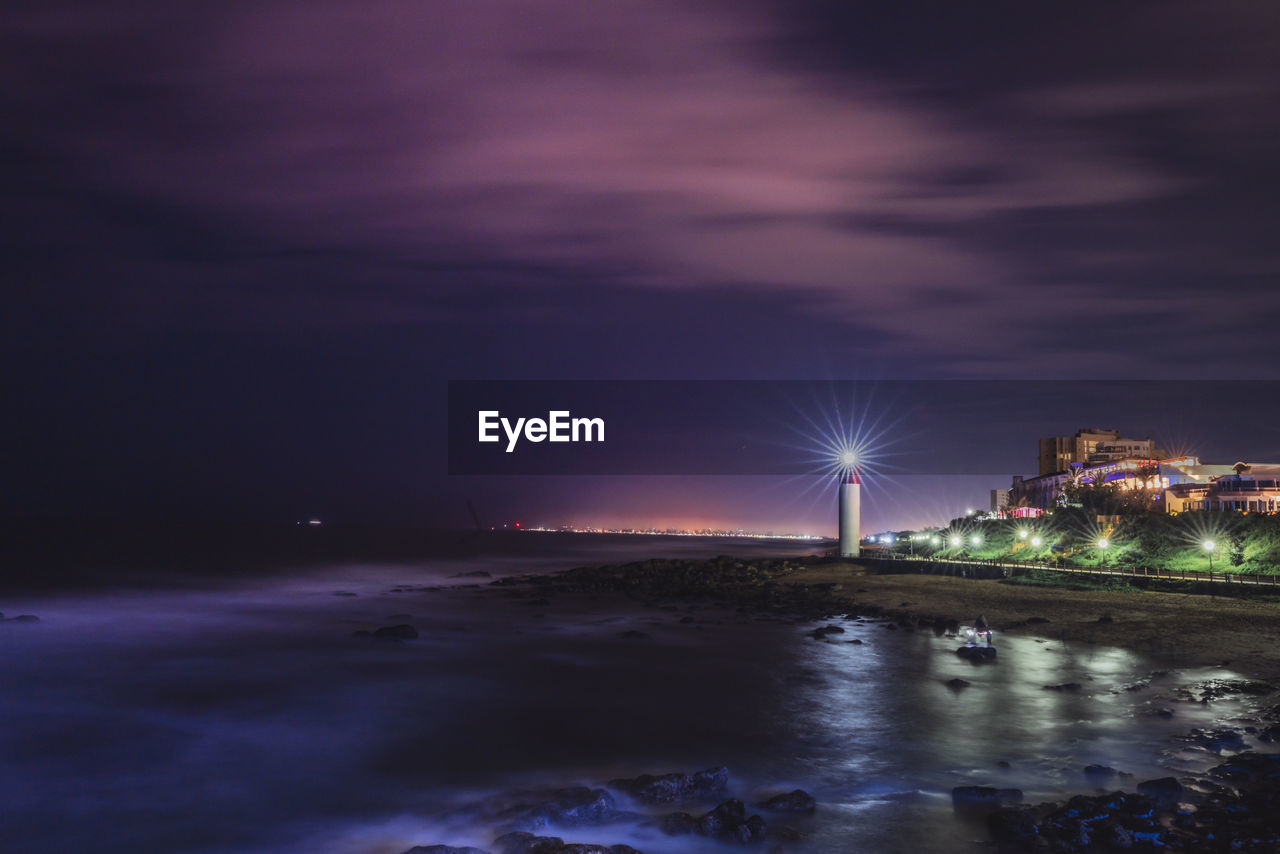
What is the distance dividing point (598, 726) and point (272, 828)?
8.45 m

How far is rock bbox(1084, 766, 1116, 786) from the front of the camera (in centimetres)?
1481

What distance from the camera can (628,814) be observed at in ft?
45.2

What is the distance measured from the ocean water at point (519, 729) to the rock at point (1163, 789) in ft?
4.22

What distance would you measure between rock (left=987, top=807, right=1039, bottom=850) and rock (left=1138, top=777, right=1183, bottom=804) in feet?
6.36

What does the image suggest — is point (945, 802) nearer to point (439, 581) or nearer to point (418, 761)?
point (418, 761)

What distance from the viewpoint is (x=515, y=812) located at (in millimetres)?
14758

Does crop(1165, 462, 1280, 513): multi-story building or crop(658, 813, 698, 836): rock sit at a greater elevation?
crop(1165, 462, 1280, 513): multi-story building

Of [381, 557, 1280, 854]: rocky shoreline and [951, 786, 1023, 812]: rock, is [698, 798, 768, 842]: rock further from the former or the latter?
[951, 786, 1023, 812]: rock

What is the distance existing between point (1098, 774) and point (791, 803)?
5.36m

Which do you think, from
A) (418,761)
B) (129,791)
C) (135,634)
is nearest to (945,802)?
(418,761)

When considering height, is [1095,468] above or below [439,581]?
above

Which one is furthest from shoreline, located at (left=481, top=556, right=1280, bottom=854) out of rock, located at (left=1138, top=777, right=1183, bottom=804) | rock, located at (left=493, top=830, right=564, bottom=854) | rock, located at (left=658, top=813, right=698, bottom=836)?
rock, located at (left=493, top=830, right=564, bottom=854)

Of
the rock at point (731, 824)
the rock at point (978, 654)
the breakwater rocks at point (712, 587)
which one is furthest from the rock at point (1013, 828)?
the breakwater rocks at point (712, 587)

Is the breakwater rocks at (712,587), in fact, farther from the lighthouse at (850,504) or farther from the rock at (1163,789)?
the rock at (1163,789)
